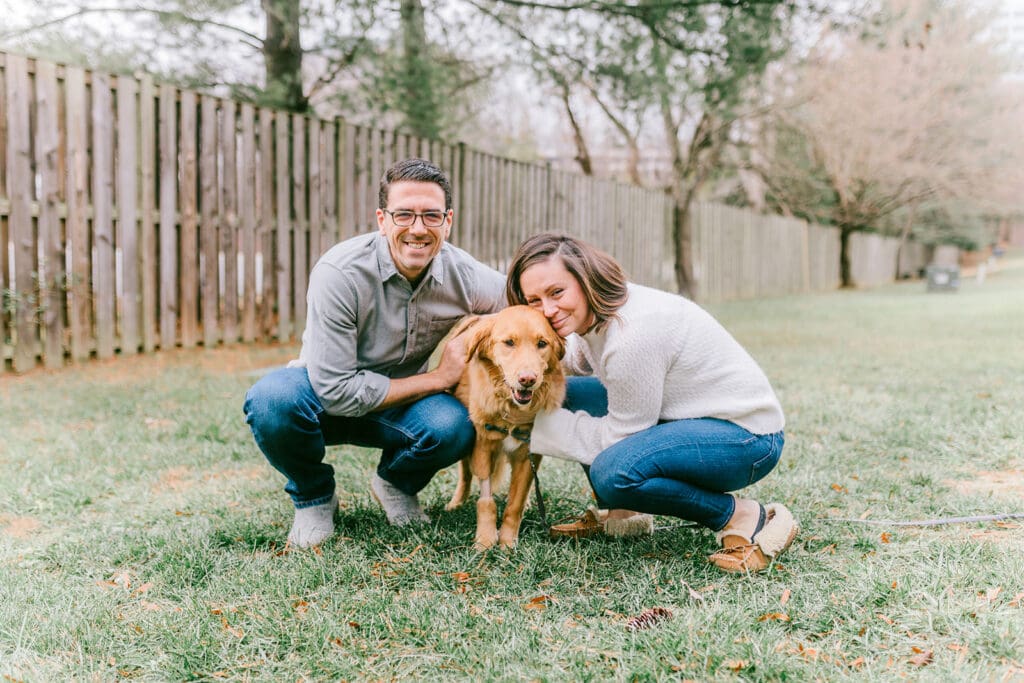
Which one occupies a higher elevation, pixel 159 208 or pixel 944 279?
pixel 159 208

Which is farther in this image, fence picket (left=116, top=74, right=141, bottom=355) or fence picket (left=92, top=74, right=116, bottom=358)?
fence picket (left=116, top=74, right=141, bottom=355)

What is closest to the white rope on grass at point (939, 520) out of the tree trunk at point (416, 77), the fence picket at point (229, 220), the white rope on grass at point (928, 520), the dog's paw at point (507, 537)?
the white rope on grass at point (928, 520)

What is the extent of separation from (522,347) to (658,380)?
1.63ft

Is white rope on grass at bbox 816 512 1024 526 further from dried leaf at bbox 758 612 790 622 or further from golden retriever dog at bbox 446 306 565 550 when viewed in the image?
golden retriever dog at bbox 446 306 565 550

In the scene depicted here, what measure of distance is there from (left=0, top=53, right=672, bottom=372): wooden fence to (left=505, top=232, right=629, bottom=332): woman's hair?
4793mm

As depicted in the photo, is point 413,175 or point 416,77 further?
point 416,77

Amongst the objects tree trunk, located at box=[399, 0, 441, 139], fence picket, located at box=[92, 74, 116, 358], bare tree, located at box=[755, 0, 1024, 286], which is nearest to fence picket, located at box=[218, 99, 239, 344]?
A: fence picket, located at box=[92, 74, 116, 358]

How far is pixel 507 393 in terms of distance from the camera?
3.00 metres

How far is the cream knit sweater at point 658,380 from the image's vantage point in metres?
2.72

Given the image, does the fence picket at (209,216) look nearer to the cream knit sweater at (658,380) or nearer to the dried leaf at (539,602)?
the cream knit sweater at (658,380)

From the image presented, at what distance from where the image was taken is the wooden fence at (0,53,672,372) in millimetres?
5879

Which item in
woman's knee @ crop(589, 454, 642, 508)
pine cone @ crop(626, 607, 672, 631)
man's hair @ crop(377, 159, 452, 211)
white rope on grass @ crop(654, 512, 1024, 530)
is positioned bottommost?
pine cone @ crop(626, 607, 672, 631)

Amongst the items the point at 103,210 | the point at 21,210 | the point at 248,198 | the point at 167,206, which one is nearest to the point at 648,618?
the point at 21,210

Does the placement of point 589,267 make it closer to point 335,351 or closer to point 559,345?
point 559,345
